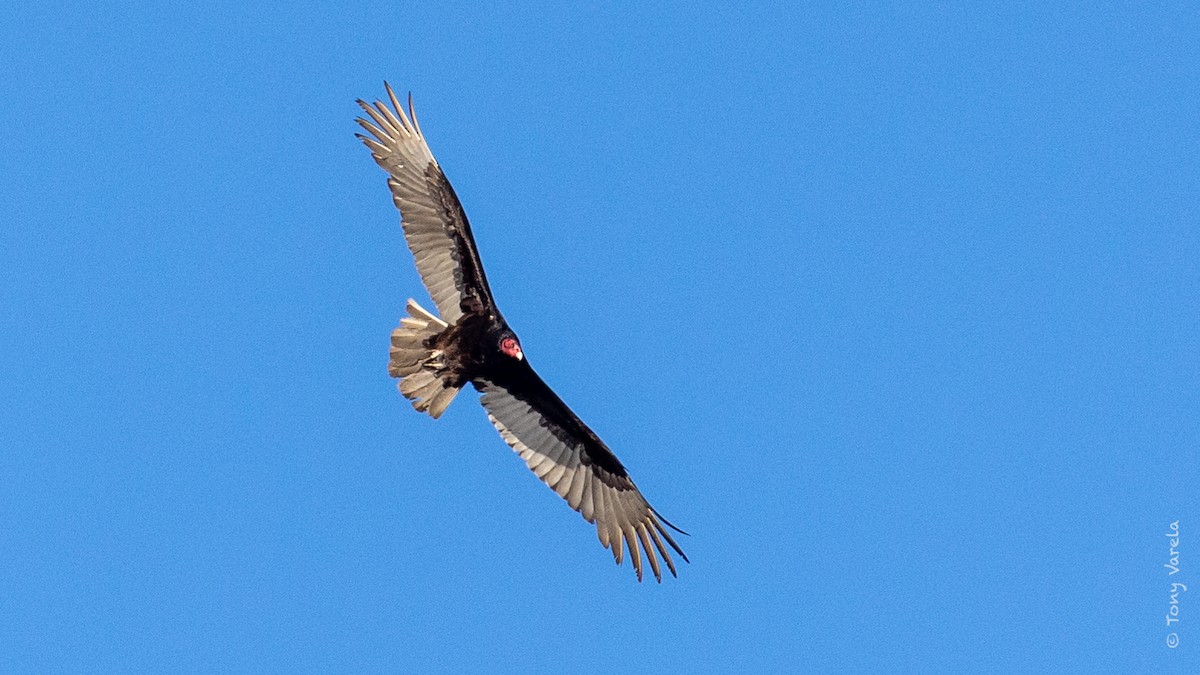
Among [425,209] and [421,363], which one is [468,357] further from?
[425,209]

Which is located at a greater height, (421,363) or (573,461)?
(573,461)

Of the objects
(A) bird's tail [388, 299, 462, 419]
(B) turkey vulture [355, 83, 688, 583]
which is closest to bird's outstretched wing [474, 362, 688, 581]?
(B) turkey vulture [355, 83, 688, 583]

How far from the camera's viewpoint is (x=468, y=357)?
42.6 ft

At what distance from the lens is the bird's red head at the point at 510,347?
42.6ft

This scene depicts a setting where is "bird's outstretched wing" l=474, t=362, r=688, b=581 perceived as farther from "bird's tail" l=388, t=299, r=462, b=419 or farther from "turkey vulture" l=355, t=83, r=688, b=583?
"bird's tail" l=388, t=299, r=462, b=419

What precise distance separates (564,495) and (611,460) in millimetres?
505

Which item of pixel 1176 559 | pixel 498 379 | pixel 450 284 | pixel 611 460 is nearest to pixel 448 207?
pixel 450 284

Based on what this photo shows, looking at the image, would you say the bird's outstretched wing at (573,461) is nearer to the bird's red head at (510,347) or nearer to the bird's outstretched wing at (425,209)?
the bird's red head at (510,347)

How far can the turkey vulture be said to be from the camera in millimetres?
12883

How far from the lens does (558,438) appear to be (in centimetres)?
1394

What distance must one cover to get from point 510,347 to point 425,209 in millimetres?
1362

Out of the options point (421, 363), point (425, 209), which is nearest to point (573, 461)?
point (421, 363)

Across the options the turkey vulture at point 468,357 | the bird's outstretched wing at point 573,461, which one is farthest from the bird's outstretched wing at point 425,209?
the bird's outstretched wing at point 573,461

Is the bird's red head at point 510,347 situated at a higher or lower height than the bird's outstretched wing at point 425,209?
lower
